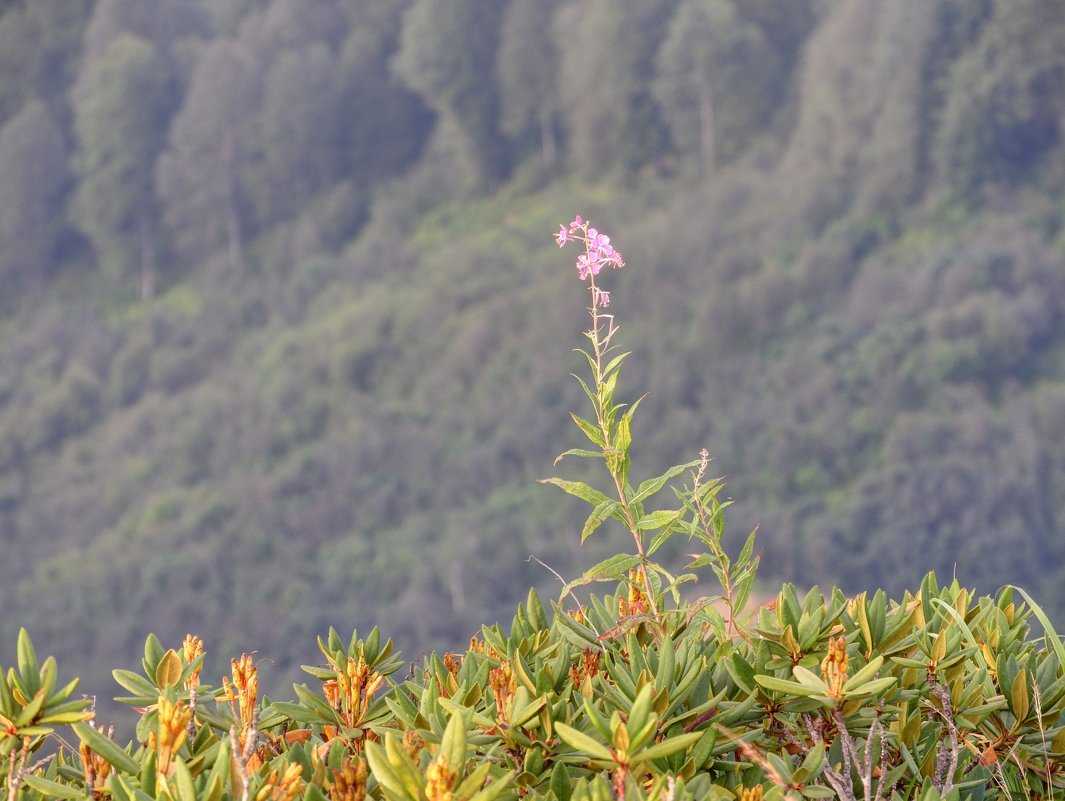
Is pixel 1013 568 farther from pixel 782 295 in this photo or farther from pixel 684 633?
pixel 684 633

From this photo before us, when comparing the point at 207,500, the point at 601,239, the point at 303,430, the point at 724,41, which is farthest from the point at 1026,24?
the point at 601,239

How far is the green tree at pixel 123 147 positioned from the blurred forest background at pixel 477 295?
0.30 ft

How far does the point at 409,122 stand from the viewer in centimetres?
3097

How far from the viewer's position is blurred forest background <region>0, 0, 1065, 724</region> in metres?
23.0

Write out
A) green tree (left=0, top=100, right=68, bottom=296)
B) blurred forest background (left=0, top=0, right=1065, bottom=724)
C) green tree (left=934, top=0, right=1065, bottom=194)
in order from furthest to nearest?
green tree (left=0, top=100, right=68, bottom=296), green tree (left=934, top=0, right=1065, bottom=194), blurred forest background (left=0, top=0, right=1065, bottom=724)

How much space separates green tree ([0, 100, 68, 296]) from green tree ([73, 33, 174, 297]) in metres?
0.66

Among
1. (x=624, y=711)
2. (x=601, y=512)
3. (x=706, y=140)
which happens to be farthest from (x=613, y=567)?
(x=706, y=140)

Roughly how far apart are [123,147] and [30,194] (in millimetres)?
2701

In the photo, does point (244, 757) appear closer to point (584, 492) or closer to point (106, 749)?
point (106, 749)

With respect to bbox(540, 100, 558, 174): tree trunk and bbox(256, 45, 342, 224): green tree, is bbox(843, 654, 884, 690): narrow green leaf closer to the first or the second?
bbox(540, 100, 558, 174): tree trunk

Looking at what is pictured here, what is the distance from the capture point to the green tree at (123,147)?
30406 millimetres

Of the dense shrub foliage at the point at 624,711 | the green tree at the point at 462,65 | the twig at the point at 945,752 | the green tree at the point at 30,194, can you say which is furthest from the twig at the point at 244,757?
the green tree at the point at 30,194

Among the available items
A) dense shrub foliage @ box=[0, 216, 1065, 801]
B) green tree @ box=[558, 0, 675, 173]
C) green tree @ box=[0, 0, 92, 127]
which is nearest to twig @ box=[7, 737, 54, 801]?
dense shrub foliage @ box=[0, 216, 1065, 801]

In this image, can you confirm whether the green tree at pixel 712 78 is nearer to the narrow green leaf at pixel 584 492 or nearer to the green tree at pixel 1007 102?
the green tree at pixel 1007 102
